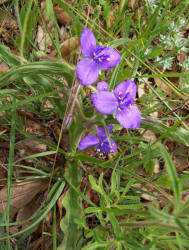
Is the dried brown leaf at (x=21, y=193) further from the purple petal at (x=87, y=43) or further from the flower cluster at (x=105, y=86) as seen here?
the purple petal at (x=87, y=43)

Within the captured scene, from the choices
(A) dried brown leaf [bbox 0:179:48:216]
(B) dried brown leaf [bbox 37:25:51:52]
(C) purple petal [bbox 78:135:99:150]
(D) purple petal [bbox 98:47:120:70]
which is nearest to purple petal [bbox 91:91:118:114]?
(D) purple petal [bbox 98:47:120:70]

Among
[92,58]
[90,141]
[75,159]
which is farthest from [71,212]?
[92,58]

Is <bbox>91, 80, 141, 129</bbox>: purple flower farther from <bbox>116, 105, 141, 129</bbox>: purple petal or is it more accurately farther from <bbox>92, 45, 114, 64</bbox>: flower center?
<bbox>92, 45, 114, 64</bbox>: flower center

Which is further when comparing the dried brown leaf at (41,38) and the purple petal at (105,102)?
the dried brown leaf at (41,38)

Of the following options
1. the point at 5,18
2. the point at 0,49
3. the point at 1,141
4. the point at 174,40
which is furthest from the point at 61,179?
the point at 174,40

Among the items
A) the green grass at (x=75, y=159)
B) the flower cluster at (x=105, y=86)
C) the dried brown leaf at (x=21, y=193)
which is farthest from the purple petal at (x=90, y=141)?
the dried brown leaf at (x=21, y=193)

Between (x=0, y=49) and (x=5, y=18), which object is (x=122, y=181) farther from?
(x=5, y=18)
